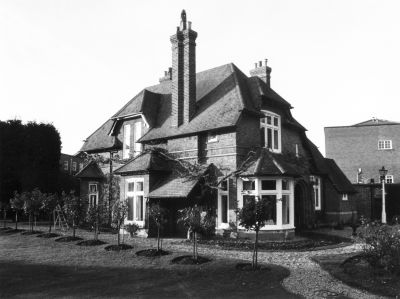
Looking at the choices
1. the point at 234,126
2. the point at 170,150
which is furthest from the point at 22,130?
the point at 234,126

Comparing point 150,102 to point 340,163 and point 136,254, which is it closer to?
point 136,254

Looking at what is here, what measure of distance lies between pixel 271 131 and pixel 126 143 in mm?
9512

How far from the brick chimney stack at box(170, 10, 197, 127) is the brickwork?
31.8 metres

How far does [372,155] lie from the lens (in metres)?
46.8

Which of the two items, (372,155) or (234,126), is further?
(372,155)

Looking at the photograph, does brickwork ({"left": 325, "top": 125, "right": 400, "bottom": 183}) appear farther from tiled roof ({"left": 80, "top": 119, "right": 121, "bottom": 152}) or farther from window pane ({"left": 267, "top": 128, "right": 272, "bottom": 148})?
tiled roof ({"left": 80, "top": 119, "right": 121, "bottom": 152})

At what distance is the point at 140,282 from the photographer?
10805 mm

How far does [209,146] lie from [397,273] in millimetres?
11480

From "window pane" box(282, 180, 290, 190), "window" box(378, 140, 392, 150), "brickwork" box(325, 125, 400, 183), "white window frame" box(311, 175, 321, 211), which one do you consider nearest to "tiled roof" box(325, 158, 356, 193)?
"white window frame" box(311, 175, 321, 211)

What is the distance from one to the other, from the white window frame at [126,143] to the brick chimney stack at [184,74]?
4255 mm

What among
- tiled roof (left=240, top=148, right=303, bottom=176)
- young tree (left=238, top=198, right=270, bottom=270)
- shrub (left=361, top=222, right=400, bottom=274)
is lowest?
shrub (left=361, top=222, right=400, bottom=274)

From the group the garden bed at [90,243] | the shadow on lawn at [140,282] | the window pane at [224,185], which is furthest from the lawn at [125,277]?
the window pane at [224,185]

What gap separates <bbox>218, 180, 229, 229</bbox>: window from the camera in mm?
19625

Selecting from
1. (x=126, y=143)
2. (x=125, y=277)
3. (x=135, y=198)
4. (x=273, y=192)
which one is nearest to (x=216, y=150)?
(x=273, y=192)
